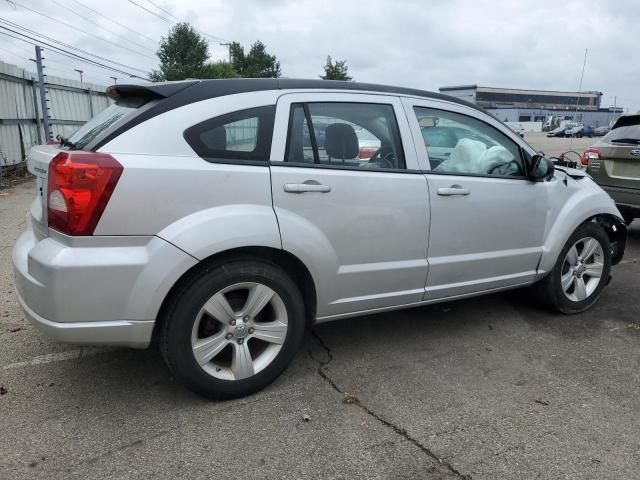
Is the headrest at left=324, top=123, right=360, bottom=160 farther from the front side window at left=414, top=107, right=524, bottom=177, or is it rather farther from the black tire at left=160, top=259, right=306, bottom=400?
the black tire at left=160, top=259, right=306, bottom=400

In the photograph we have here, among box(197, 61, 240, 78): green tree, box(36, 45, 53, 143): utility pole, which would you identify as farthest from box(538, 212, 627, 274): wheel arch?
box(197, 61, 240, 78): green tree

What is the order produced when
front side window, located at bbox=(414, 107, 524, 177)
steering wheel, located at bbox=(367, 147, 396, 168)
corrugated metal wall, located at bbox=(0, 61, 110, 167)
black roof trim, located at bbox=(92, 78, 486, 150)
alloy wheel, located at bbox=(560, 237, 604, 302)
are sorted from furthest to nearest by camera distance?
corrugated metal wall, located at bbox=(0, 61, 110, 167), alloy wheel, located at bbox=(560, 237, 604, 302), front side window, located at bbox=(414, 107, 524, 177), steering wheel, located at bbox=(367, 147, 396, 168), black roof trim, located at bbox=(92, 78, 486, 150)

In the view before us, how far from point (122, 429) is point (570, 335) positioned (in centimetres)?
Answer: 316

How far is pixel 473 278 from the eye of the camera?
372 centimetres

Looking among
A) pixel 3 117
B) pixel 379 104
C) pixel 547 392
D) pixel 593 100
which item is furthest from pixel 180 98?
pixel 593 100

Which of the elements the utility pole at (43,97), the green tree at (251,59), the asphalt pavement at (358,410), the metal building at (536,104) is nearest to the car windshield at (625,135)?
the asphalt pavement at (358,410)

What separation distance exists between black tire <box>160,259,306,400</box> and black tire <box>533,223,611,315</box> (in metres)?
2.25

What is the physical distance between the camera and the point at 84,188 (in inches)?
96.3

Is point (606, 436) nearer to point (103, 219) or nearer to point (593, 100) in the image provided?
point (103, 219)

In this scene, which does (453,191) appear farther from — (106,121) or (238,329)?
(106,121)

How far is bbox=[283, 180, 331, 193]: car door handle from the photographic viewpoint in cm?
287

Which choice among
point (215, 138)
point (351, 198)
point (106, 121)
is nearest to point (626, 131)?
point (351, 198)

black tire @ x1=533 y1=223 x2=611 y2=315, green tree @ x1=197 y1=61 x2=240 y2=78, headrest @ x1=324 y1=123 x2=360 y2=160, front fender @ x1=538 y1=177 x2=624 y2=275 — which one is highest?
green tree @ x1=197 y1=61 x2=240 y2=78

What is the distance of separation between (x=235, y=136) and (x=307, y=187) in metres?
0.47
